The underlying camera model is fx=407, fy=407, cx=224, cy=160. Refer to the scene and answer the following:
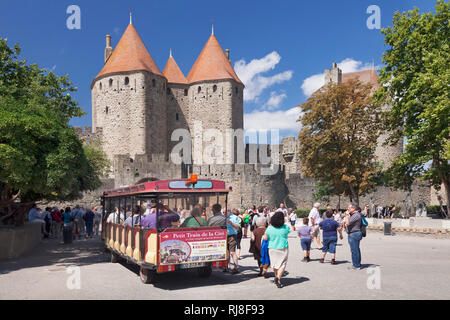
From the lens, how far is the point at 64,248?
1538cm

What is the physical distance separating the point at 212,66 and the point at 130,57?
9256mm

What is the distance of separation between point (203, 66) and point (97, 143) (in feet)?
49.2

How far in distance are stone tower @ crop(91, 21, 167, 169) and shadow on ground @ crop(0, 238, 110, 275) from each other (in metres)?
25.6

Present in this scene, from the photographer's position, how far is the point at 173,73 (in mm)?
48312

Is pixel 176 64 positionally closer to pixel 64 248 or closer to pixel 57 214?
pixel 57 214

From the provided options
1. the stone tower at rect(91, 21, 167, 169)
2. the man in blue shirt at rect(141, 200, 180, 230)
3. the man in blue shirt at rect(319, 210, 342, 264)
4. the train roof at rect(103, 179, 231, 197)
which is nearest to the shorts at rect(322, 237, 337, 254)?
the man in blue shirt at rect(319, 210, 342, 264)

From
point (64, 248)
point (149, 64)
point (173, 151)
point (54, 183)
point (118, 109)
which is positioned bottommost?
point (64, 248)

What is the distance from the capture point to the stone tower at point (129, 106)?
41.4 metres

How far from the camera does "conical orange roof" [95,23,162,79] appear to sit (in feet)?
138

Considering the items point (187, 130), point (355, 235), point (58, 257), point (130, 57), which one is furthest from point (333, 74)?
point (58, 257)

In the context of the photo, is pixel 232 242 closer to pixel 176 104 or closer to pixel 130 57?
pixel 130 57

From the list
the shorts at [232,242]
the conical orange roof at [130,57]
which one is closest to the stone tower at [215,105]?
the conical orange roof at [130,57]

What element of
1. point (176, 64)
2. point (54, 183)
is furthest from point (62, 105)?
point (176, 64)
